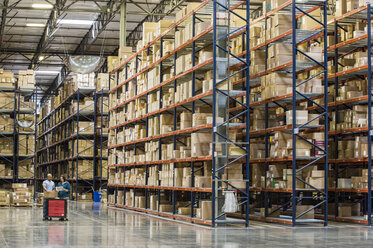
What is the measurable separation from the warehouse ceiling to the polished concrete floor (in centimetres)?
1518

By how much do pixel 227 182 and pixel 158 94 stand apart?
20.0ft

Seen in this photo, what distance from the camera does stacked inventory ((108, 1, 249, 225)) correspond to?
52.4ft

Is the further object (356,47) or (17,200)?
(17,200)

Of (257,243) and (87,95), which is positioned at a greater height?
(87,95)

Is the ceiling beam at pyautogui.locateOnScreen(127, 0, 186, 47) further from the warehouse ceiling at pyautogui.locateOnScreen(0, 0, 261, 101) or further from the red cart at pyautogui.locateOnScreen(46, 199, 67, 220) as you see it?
the red cart at pyautogui.locateOnScreen(46, 199, 67, 220)

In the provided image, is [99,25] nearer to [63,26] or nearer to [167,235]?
[63,26]

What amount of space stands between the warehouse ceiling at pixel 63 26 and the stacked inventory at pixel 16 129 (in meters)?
3.64

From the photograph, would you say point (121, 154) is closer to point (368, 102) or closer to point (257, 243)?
point (368, 102)

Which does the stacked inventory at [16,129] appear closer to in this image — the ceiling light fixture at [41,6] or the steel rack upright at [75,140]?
the ceiling light fixture at [41,6]

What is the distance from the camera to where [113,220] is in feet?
60.3

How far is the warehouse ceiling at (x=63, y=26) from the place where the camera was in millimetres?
30797

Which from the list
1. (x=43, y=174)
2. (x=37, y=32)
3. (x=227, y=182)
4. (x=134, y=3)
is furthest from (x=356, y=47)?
(x=43, y=174)

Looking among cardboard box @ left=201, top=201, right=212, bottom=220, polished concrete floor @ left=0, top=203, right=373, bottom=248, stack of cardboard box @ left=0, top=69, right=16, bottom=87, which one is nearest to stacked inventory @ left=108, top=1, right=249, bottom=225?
cardboard box @ left=201, top=201, right=212, bottom=220

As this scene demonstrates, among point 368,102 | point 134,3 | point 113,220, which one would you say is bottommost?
point 113,220
